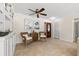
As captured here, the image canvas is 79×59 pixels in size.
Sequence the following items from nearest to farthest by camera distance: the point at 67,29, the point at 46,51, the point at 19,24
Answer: the point at 46,51, the point at 19,24, the point at 67,29

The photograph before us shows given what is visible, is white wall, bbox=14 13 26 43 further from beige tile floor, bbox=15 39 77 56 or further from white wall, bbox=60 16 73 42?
white wall, bbox=60 16 73 42

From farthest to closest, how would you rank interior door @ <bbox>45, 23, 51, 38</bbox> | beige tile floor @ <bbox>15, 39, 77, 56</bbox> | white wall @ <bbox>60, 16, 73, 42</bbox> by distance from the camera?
interior door @ <bbox>45, 23, 51, 38</bbox> → white wall @ <bbox>60, 16, 73, 42</bbox> → beige tile floor @ <bbox>15, 39, 77, 56</bbox>

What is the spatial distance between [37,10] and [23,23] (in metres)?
1.74

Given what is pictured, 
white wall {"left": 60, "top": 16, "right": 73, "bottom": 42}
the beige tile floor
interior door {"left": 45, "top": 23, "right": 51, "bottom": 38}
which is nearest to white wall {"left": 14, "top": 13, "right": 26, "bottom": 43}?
the beige tile floor

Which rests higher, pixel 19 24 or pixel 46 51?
pixel 19 24

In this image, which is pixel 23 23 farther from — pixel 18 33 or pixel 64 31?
pixel 64 31

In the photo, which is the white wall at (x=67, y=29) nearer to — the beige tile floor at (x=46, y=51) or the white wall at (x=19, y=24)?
the beige tile floor at (x=46, y=51)

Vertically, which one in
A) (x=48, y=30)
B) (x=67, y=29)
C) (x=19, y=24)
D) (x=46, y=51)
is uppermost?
(x=19, y=24)

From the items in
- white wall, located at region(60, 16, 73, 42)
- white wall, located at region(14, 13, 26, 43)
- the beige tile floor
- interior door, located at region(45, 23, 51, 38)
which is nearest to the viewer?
the beige tile floor

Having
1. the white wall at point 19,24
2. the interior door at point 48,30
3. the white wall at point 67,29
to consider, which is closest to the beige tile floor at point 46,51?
the white wall at point 19,24

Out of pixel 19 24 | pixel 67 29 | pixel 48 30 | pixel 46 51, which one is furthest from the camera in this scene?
pixel 48 30

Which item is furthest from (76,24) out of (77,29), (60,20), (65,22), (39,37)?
(39,37)

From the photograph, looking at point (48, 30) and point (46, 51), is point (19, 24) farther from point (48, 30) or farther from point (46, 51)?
point (48, 30)

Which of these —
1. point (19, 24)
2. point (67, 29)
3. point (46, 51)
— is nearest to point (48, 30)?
point (67, 29)
